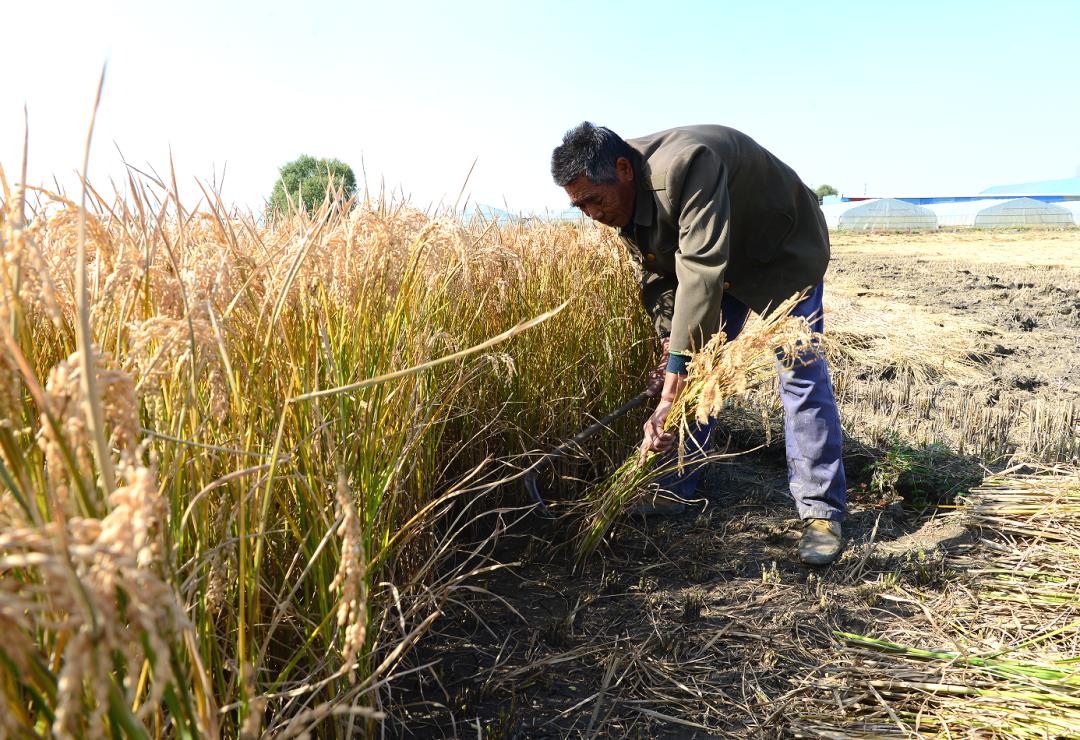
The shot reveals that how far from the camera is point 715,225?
2391 millimetres

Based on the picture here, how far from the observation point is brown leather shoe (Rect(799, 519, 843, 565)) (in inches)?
98.4

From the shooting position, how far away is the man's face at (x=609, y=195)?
2631 mm

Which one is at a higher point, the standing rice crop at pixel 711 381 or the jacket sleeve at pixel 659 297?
the jacket sleeve at pixel 659 297

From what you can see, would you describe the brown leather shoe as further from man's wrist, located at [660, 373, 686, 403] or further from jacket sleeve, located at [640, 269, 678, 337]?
jacket sleeve, located at [640, 269, 678, 337]

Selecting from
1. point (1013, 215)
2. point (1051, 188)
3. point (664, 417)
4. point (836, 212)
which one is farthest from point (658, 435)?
point (1051, 188)

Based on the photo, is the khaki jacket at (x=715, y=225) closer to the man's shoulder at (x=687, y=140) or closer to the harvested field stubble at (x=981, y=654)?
the man's shoulder at (x=687, y=140)

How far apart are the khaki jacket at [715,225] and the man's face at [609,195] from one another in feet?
0.15

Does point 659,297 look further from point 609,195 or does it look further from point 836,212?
point 836,212

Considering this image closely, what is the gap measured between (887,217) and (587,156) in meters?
35.3

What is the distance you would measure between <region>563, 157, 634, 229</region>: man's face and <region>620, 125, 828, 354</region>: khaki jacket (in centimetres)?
5

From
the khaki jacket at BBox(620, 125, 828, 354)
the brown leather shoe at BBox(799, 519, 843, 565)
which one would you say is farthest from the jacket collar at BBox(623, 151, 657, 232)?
the brown leather shoe at BBox(799, 519, 843, 565)

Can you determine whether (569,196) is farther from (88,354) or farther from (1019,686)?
(88,354)

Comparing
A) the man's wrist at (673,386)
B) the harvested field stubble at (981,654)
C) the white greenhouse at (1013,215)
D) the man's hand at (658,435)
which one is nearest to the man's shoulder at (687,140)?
the man's wrist at (673,386)

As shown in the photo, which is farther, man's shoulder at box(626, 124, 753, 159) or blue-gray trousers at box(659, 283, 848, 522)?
blue-gray trousers at box(659, 283, 848, 522)
